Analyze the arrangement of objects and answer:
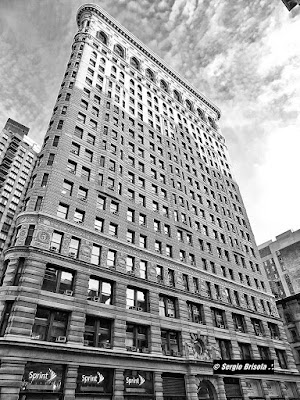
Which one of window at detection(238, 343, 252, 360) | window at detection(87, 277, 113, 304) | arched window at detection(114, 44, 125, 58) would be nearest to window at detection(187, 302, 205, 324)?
window at detection(238, 343, 252, 360)

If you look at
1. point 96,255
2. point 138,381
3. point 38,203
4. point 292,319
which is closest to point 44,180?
point 38,203

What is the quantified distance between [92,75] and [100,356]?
3923cm

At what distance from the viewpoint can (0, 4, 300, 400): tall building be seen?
22.0 m

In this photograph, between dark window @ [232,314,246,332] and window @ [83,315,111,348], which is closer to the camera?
window @ [83,315,111,348]

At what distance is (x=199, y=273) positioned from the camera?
3762cm

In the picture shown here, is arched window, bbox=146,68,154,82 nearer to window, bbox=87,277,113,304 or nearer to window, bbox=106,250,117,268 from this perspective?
window, bbox=106,250,117,268

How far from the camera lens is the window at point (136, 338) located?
26.0m

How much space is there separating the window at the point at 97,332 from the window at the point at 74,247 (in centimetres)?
570

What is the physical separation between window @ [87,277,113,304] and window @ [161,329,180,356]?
6.95 meters

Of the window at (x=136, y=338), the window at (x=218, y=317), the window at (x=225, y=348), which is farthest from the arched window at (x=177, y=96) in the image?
the window at (x=136, y=338)

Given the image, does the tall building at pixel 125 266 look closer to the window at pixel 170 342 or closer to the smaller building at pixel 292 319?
the window at pixel 170 342

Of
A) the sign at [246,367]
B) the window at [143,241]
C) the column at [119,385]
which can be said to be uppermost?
the window at [143,241]

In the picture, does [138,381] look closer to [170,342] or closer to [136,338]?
[136,338]

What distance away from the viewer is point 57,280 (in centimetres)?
2448
